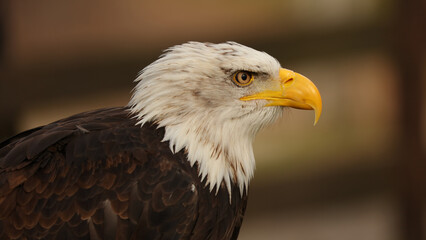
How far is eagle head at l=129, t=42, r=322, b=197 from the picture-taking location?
342cm

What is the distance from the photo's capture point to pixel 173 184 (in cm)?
327

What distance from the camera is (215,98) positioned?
342 centimetres

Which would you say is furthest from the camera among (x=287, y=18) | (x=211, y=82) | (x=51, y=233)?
(x=287, y=18)

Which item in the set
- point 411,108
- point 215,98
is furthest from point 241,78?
point 411,108

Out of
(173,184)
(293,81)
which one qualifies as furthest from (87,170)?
(293,81)

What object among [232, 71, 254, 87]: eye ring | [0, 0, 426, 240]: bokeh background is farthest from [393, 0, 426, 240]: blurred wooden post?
[232, 71, 254, 87]: eye ring

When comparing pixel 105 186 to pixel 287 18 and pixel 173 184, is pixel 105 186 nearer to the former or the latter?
pixel 173 184

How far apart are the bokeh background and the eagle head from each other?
4.07ft

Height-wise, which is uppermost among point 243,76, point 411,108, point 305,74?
point 243,76

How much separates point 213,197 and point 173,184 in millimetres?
212

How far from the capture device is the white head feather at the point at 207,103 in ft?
11.2

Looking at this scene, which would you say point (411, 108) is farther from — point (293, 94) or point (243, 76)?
point (243, 76)

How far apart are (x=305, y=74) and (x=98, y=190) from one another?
2800mm

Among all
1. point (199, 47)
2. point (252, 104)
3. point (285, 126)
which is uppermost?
point (199, 47)
